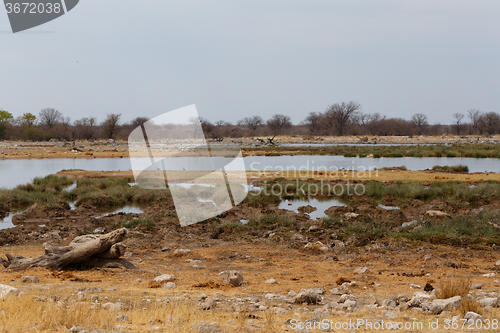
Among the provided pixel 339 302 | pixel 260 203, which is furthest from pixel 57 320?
pixel 260 203

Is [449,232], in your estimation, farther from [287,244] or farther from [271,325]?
[271,325]

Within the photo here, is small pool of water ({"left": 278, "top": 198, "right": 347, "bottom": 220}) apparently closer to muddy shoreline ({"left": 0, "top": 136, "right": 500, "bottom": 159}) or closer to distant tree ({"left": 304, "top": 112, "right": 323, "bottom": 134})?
muddy shoreline ({"left": 0, "top": 136, "right": 500, "bottom": 159})

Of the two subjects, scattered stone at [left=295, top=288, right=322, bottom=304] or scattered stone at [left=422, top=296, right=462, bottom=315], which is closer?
scattered stone at [left=422, top=296, right=462, bottom=315]

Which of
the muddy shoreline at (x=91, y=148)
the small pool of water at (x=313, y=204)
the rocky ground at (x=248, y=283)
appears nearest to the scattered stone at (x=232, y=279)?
the rocky ground at (x=248, y=283)

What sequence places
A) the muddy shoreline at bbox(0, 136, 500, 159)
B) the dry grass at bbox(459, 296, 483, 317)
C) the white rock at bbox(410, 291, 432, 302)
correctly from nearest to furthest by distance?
the dry grass at bbox(459, 296, 483, 317)
the white rock at bbox(410, 291, 432, 302)
the muddy shoreline at bbox(0, 136, 500, 159)

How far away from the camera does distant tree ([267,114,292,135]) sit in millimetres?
123375

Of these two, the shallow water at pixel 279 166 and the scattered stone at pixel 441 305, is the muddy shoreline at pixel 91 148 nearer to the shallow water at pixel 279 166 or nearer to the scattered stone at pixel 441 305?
the shallow water at pixel 279 166

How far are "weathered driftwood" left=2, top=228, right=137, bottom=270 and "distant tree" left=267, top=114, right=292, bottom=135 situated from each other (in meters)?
115

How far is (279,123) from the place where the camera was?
125812 mm

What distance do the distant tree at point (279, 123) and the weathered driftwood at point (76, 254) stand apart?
11453cm

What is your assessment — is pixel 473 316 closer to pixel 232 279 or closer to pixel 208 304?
pixel 208 304

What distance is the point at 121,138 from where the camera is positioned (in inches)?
3393

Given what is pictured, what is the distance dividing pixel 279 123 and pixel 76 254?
4701 inches

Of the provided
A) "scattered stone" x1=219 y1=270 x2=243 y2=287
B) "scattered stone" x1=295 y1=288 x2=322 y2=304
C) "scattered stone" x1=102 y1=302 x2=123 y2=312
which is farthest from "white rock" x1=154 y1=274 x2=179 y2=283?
"scattered stone" x1=295 y1=288 x2=322 y2=304
